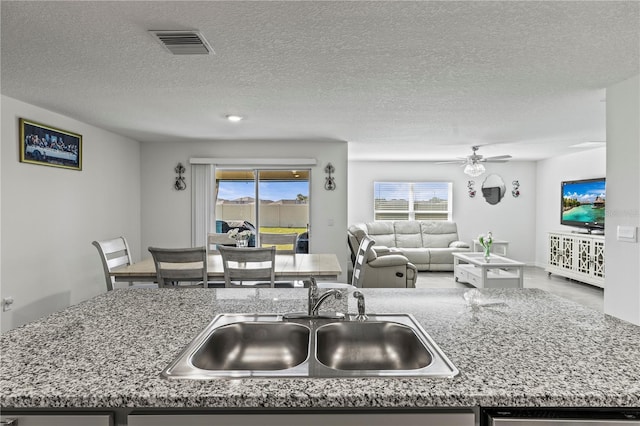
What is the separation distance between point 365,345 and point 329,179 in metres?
4.44

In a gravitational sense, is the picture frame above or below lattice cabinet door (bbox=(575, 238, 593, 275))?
above

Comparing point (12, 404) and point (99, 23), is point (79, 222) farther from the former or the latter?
point (12, 404)

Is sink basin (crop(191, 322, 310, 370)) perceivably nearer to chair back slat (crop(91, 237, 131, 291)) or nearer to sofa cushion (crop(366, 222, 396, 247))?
chair back slat (crop(91, 237, 131, 291))

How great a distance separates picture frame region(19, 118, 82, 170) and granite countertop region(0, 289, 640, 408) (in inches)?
110

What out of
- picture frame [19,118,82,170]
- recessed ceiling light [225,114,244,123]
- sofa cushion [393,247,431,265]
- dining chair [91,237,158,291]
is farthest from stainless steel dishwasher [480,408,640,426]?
sofa cushion [393,247,431,265]

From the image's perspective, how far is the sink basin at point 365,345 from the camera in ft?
4.45

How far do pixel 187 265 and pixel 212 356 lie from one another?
2228mm

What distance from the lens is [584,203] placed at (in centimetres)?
647

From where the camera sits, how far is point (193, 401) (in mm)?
870

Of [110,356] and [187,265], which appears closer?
[110,356]

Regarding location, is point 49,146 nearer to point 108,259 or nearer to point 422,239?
point 108,259

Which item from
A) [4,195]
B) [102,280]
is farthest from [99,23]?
[102,280]

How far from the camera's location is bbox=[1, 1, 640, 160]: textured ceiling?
188 centimetres

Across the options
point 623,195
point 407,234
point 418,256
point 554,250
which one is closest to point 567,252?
point 554,250
